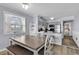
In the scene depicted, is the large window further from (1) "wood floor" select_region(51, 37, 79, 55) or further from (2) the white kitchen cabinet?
(2) the white kitchen cabinet

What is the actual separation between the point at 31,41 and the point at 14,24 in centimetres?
38

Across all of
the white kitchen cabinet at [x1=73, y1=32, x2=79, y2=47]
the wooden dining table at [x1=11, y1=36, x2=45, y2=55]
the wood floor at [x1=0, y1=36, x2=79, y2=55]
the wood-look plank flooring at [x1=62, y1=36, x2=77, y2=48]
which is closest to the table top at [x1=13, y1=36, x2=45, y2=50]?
the wooden dining table at [x1=11, y1=36, x2=45, y2=55]

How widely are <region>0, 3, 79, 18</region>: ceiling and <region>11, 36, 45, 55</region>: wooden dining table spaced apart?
0.43 meters

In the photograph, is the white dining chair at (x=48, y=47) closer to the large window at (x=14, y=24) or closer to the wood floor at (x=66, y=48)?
the wood floor at (x=66, y=48)

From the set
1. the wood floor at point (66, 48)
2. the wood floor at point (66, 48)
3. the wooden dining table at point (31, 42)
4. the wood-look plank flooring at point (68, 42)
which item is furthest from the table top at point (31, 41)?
the wood-look plank flooring at point (68, 42)

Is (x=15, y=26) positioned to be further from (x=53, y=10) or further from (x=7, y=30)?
(x=53, y=10)

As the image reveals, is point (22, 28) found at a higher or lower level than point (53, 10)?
lower

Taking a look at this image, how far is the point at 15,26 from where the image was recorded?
1.10m

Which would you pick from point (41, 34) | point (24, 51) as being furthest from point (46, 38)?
point (24, 51)

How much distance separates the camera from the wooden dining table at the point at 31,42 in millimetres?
1053

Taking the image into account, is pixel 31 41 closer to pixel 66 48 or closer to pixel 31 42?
pixel 31 42

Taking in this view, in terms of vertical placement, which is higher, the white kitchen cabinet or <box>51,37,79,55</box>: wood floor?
the white kitchen cabinet

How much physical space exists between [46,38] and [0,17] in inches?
30.0

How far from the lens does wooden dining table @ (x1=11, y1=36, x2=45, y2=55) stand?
1.05 m
